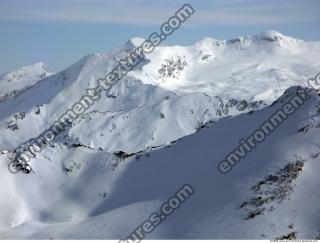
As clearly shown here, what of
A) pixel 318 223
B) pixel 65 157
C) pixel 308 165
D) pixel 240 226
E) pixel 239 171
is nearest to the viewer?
pixel 318 223

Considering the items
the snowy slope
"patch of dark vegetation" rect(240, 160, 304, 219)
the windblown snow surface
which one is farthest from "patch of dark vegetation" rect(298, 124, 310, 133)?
"patch of dark vegetation" rect(240, 160, 304, 219)

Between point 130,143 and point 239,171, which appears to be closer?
point 239,171

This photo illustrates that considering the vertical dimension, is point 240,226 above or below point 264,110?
below

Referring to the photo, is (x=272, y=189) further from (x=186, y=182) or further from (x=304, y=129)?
(x=186, y=182)

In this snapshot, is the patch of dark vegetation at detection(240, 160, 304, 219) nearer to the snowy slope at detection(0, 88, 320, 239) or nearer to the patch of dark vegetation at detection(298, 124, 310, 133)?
the snowy slope at detection(0, 88, 320, 239)

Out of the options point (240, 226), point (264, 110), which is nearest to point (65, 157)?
point (264, 110)

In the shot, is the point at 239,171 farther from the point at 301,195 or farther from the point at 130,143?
the point at 130,143

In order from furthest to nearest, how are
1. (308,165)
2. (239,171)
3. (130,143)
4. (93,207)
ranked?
(130,143) < (93,207) < (239,171) < (308,165)

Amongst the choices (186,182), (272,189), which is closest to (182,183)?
(186,182)
